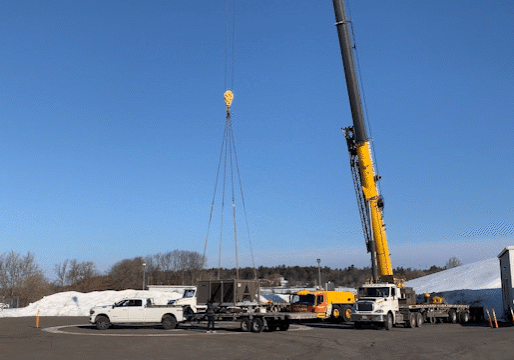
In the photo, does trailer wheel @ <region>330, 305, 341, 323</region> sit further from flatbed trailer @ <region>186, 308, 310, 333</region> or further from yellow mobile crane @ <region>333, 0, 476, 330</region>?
flatbed trailer @ <region>186, 308, 310, 333</region>

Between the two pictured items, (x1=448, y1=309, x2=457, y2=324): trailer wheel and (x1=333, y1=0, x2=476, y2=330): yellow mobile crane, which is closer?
(x1=333, y1=0, x2=476, y2=330): yellow mobile crane

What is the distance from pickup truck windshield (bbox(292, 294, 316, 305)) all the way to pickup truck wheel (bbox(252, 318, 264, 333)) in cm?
643

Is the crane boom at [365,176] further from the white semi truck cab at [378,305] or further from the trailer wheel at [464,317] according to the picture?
the trailer wheel at [464,317]

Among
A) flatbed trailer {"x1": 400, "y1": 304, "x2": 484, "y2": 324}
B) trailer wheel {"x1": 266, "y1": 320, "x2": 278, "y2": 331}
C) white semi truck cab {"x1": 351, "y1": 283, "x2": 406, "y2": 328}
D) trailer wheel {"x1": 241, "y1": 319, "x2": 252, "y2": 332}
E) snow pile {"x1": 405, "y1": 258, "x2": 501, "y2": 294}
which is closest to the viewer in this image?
trailer wheel {"x1": 241, "y1": 319, "x2": 252, "y2": 332}

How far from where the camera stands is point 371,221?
3028 cm

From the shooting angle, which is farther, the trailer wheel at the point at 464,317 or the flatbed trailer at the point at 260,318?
the trailer wheel at the point at 464,317

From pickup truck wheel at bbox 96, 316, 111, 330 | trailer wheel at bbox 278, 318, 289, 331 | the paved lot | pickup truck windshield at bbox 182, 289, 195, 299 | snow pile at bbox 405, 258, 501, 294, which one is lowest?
the paved lot

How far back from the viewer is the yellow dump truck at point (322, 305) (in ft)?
101

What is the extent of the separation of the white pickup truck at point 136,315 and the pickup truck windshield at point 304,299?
7.43 metres

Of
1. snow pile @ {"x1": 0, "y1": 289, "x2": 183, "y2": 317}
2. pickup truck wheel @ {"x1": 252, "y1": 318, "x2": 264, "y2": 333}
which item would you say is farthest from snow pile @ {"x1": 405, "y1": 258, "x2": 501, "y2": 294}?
A: pickup truck wheel @ {"x1": 252, "y1": 318, "x2": 264, "y2": 333}

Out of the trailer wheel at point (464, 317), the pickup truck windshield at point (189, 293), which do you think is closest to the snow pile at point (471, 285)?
the trailer wheel at point (464, 317)

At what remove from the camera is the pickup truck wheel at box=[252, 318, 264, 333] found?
82.3 feet

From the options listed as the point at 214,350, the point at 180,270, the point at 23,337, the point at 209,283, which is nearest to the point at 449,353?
the point at 214,350

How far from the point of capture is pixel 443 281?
65.6m
